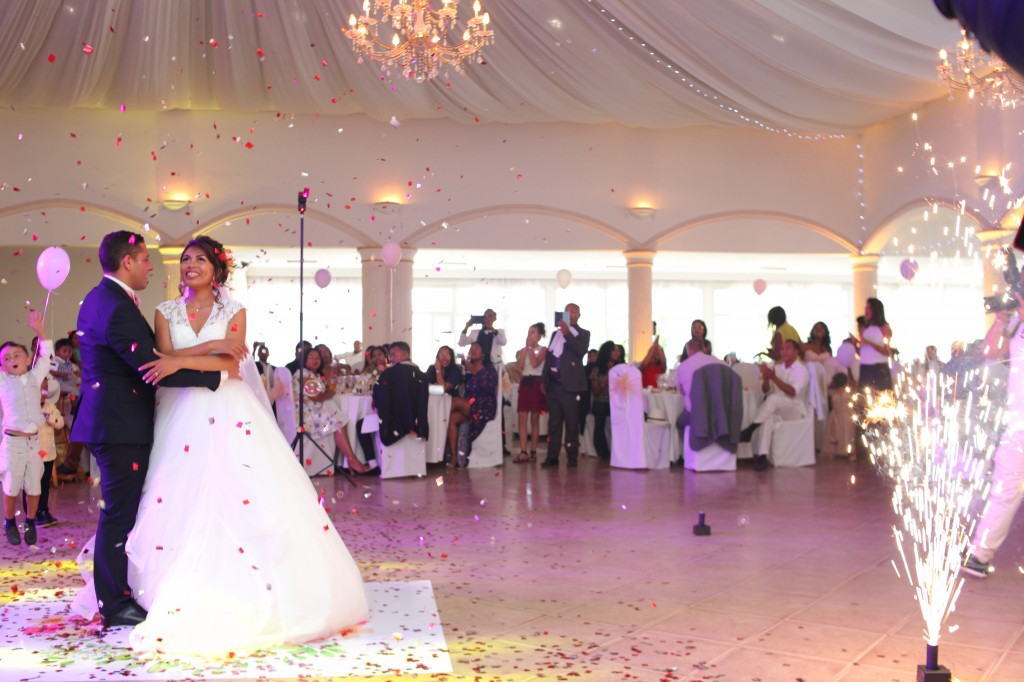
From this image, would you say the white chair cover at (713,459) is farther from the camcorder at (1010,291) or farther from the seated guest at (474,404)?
the camcorder at (1010,291)

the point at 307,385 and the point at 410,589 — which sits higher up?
the point at 307,385

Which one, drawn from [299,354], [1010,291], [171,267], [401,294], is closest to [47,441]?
[299,354]

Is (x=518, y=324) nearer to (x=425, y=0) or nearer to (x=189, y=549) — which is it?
(x=425, y=0)

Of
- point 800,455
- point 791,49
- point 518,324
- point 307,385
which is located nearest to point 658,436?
point 800,455

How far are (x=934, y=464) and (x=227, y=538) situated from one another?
17.1ft

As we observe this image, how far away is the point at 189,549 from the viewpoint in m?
3.37

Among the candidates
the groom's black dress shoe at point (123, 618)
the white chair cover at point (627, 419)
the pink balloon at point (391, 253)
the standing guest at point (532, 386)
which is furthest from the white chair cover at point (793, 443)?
the groom's black dress shoe at point (123, 618)

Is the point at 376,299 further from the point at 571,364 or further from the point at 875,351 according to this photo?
the point at 875,351

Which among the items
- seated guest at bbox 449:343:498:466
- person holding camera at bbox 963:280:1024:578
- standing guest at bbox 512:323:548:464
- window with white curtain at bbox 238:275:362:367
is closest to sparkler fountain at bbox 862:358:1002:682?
person holding camera at bbox 963:280:1024:578

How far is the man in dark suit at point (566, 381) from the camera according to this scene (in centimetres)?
894

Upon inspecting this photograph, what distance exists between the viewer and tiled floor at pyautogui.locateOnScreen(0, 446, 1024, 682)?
328 centimetres

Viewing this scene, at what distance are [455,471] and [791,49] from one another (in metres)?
5.02

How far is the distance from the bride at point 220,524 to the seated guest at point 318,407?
4425 millimetres

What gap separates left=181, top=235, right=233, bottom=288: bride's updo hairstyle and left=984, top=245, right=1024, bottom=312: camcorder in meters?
2.84
